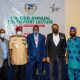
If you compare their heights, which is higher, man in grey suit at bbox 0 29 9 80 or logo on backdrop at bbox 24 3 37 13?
logo on backdrop at bbox 24 3 37 13

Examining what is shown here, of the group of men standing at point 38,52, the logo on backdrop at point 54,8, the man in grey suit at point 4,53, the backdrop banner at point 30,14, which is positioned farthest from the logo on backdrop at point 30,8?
the man in grey suit at point 4,53

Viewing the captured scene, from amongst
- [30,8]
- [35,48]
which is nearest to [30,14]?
[30,8]

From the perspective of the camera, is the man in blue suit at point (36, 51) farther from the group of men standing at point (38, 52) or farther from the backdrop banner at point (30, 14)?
the backdrop banner at point (30, 14)

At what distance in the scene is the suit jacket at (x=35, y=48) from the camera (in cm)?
583

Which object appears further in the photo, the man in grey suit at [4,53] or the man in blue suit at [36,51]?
the man in blue suit at [36,51]

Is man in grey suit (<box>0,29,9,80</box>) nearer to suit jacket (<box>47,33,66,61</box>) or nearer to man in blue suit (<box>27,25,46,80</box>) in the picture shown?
man in blue suit (<box>27,25,46,80</box>)

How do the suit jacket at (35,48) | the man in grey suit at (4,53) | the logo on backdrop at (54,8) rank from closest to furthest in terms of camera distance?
1. the man in grey suit at (4,53)
2. the suit jacket at (35,48)
3. the logo on backdrop at (54,8)

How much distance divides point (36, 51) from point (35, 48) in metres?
0.07

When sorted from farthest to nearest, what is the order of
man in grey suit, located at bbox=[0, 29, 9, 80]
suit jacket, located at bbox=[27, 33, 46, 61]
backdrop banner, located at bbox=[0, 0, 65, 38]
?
backdrop banner, located at bbox=[0, 0, 65, 38], suit jacket, located at bbox=[27, 33, 46, 61], man in grey suit, located at bbox=[0, 29, 9, 80]

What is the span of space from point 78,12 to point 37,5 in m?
1.09

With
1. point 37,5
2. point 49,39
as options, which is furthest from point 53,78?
point 37,5

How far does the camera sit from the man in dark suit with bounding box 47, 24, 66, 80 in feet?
19.2

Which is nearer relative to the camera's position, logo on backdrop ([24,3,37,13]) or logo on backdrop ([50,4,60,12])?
logo on backdrop ([24,3,37,13])

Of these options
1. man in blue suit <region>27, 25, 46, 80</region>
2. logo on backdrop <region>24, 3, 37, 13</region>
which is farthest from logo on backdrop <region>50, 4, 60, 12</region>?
man in blue suit <region>27, 25, 46, 80</region>
